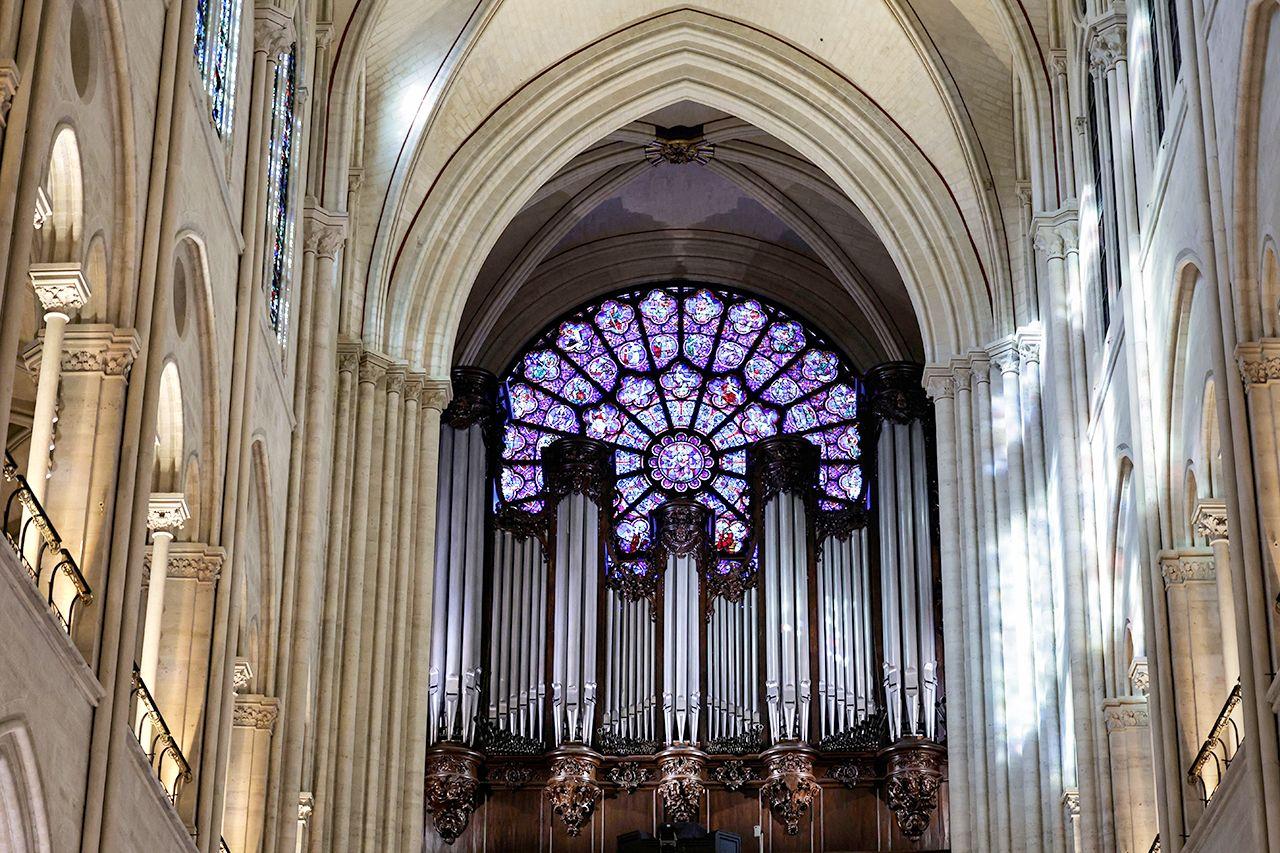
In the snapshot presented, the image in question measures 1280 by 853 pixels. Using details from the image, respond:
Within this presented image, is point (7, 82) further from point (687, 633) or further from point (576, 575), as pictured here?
point (687, 633)

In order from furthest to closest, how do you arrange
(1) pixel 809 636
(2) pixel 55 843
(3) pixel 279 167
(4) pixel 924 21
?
(1) pixel 809 636 < (4) pixel 924 21 < (3) pixel 279 167 < (2) pixel 55 843

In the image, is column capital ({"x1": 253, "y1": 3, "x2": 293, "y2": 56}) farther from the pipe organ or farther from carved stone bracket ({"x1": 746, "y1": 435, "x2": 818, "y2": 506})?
carved stone bracket ({"x1": 746, "y1": 435, "x2": 818, "y2": 506})

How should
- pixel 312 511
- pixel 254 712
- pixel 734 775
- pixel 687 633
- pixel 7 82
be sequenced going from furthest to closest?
pixel 687 633 < pixel 734 775 < pixel 312 511 < pixel 254 712 < pixel 7 82

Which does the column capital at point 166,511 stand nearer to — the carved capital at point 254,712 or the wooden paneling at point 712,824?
the carved capital at point 254,712

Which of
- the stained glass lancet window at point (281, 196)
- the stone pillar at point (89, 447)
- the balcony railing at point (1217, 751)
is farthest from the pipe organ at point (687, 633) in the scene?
the stone pillar at point (89, 447)

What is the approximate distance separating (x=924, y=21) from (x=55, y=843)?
14.1 meters

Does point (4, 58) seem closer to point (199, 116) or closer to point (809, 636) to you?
point (199, 116)

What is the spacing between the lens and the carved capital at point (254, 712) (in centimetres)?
1697

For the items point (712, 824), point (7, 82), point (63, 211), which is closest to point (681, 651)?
point (712, 824)

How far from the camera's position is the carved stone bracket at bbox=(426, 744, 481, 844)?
79.1 ft

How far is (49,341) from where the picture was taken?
38.6 ft

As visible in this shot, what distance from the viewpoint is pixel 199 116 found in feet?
47.2

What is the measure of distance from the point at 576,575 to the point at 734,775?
3117 millimetres

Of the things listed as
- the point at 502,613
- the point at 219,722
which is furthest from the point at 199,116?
the point at 502,613
